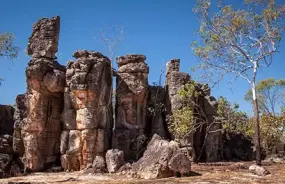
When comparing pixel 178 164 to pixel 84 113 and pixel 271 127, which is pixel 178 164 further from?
pixel 271 127

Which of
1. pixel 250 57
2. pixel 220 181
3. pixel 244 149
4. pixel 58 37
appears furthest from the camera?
pixel 244 149

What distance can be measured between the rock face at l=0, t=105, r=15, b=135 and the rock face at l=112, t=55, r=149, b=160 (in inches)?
427

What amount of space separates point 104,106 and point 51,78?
175 inches

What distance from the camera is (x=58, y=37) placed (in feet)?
82.0

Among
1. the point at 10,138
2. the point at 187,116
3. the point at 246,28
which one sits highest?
the point at 246,28

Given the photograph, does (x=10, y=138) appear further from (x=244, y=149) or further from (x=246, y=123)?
(x=244, y=149)

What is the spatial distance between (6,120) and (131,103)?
12.7 m

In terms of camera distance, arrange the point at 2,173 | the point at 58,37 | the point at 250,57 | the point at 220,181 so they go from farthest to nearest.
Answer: the point at 58,37, the point at 250,57, the point at 2,173, the point at 220,181

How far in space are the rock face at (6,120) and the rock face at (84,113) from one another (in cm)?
808

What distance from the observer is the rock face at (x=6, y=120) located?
→ 28578 millimetres

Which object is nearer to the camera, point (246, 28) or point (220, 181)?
point (220, 181)

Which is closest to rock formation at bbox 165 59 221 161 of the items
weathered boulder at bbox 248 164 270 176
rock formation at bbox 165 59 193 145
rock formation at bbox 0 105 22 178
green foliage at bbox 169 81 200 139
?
rock formation at bbox 165 59 193 145

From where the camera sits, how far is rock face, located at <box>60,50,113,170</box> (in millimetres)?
22469

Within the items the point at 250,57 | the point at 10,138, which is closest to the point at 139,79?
the point at 250,57
